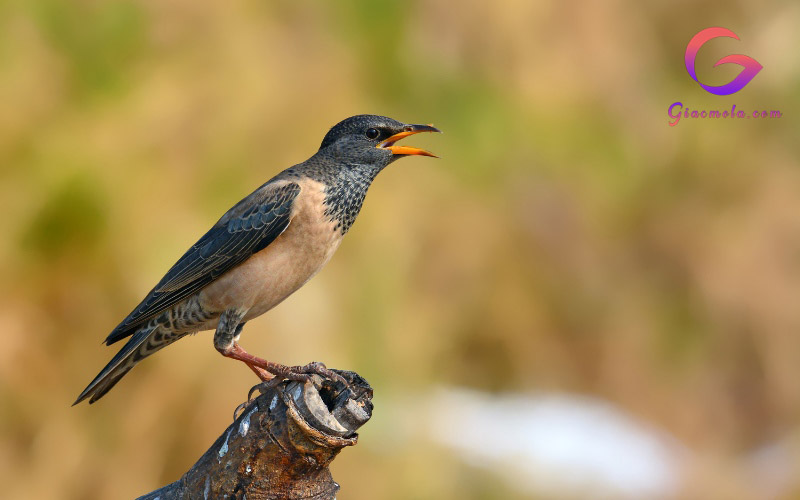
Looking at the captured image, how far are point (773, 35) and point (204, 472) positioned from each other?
32.7 ft

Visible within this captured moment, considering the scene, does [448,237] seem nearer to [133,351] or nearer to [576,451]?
[576,451]

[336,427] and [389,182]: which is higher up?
[389,182]

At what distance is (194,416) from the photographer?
7.44m

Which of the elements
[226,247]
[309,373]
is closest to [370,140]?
[226,247]

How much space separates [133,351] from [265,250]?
34.0 inches

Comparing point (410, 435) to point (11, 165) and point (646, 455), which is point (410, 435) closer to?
point (646, 455)

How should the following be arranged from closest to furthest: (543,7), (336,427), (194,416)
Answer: (336,427) → (194,416) → (543,7)

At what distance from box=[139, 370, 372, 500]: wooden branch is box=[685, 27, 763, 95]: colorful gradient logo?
28.3ft

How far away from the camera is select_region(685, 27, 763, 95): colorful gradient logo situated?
10766mm

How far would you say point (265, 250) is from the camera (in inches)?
164

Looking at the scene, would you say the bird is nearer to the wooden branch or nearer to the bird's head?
the bird's head

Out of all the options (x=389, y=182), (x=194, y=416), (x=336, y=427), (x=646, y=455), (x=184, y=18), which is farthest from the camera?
(x=646, y=455)

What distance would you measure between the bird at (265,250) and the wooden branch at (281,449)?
677 mm

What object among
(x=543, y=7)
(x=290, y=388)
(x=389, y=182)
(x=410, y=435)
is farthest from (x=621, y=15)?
(x=290, y=388)
